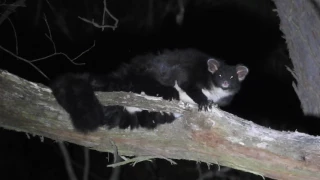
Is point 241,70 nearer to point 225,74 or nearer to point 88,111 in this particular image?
point 225,74

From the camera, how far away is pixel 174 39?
8438 millimetres

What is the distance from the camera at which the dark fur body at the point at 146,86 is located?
321cm

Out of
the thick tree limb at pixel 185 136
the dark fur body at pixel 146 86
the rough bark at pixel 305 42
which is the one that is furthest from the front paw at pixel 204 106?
the rough bark at pixel 305 42

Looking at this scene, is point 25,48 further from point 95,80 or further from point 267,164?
point 267,164

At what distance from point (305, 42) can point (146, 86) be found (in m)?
1.59

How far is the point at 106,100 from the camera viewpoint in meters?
3.30

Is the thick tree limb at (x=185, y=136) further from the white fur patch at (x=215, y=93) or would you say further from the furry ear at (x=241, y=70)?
the furry ear at (x=241, y=70)

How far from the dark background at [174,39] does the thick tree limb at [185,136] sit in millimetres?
4373

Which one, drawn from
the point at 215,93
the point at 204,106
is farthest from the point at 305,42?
the point at 204,106

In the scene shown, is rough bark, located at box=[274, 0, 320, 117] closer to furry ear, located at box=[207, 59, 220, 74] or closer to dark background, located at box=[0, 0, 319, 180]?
furry ear, located at box=[207, 59, 220, 74]

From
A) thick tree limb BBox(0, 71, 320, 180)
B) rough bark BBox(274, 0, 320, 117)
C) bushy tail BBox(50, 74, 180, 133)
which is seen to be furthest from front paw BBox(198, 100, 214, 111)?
rough bark BBox(274, 0, 320, 117)

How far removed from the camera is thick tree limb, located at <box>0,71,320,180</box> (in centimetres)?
285

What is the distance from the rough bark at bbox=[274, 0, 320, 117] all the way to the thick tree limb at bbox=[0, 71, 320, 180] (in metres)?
1.48

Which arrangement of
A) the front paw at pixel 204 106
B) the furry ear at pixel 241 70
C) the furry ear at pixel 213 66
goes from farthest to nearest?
1. the furry ear at pixel 241 70
2. the furry ear at pixel 213 66
3. the front paw at pixel 204 106
